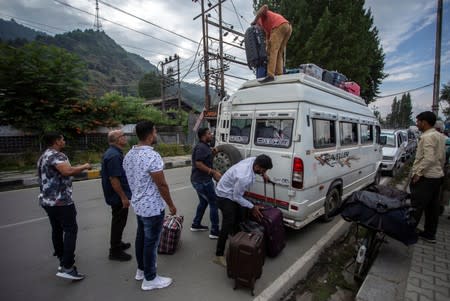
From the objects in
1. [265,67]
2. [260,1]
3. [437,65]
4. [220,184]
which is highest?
[260,1]

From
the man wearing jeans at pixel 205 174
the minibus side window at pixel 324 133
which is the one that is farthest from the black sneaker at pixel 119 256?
the minibus side window at pixel 324 133

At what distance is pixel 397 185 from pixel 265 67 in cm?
644

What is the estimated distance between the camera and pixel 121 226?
2.99 m

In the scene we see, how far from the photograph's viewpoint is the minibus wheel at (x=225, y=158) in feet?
12.0

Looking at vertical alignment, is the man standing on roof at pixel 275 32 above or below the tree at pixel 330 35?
below

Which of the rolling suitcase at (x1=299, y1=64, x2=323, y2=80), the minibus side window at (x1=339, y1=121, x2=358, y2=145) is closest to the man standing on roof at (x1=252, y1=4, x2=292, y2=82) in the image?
the rolling suitcase at (x1=299, y1=64, x2=323, y2=80)

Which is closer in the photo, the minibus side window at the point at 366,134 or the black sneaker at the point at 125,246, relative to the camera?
the black sneaker at the point at 125,246

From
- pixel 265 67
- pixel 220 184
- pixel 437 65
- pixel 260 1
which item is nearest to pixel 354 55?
pixel 437 65

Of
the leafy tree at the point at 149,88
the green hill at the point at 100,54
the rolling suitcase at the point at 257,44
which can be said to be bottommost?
the rolling suitcase at the point at 257,44

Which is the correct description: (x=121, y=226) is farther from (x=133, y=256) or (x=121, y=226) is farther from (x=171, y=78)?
(x=171, y=78)

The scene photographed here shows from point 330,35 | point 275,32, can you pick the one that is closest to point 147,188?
point 275,32

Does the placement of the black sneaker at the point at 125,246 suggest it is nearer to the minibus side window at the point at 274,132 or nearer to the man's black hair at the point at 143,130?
the man's black hair at the point at 143,130

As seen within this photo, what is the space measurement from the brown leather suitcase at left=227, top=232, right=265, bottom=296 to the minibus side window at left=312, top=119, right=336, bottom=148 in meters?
1.90

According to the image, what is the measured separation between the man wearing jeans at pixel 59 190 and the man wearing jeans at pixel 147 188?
0.71 meters
